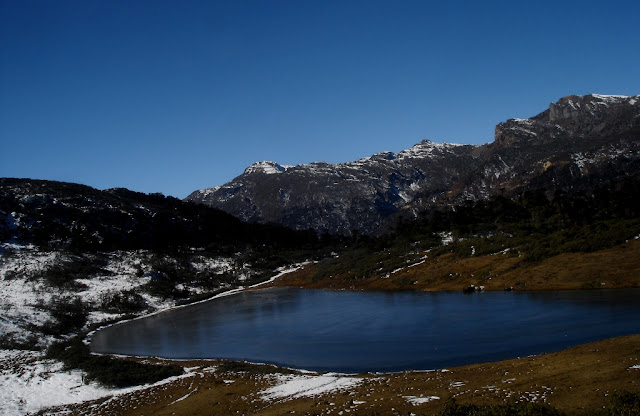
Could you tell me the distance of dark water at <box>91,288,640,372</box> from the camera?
4312 cm

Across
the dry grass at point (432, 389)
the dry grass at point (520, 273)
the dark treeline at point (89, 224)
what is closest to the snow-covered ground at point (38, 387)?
the dry grass at point (432, 389)

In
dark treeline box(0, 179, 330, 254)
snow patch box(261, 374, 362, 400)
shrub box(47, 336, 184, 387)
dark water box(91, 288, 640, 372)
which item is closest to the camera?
snow patch box(261, 374, 362, 400)

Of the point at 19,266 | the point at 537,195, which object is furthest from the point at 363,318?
the point at 537,195

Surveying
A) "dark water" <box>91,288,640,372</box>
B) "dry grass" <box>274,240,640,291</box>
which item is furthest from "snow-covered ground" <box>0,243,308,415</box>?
"dry grass" <box>274,240,640,291</box>

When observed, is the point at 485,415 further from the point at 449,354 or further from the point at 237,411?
the point at 449,354

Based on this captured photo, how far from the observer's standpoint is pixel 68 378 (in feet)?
160

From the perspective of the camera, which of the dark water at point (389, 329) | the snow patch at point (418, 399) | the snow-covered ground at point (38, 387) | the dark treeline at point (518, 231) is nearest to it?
the snow patch at point (418, 399)

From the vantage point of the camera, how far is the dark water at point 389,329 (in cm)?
4312

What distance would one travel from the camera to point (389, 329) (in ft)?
190

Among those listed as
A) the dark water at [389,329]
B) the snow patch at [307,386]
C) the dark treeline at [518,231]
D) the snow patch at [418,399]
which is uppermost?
the dark treeline at [518,231]

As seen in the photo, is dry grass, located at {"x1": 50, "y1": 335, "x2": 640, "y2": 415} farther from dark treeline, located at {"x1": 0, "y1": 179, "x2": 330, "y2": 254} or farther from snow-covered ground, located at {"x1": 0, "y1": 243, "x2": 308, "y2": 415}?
dark treeline, located at {"x1": 0, "y1": 179, "x2": 330, "y2": 254}

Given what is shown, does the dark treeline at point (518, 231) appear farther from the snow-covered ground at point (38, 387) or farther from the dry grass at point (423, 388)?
the snow-covered ground at point (38, 387)

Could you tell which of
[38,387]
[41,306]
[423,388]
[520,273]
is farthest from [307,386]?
[41,306]

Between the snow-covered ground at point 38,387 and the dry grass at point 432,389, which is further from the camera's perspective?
the snow-covered ground at point 38,387
